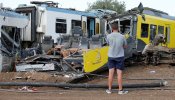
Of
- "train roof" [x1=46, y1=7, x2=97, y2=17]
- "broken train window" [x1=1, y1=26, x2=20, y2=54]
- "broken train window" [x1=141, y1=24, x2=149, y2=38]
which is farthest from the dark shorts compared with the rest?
"train roof" [x1=46, y1=7, x2=97, y2=17]

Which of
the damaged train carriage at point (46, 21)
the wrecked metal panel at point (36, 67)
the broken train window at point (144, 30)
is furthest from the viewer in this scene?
the damaged train carriage at point (46, 21)

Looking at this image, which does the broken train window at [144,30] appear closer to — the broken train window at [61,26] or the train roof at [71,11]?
the broken train window at [61,26]

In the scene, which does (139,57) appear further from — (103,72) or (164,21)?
(164,21)

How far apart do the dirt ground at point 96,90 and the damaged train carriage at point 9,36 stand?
1.75 meters

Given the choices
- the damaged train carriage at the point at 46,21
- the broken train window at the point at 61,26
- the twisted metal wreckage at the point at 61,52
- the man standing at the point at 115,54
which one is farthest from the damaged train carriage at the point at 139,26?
→ the man standing at the point at 115,54

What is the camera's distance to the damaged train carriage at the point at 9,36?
16.9 m

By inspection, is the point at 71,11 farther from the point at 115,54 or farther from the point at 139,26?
the point at 115,54

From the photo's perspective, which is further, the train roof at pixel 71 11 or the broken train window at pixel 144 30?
the train roof at pixel 71 11

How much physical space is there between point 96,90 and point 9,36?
8164 mm

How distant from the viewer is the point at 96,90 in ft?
37.2

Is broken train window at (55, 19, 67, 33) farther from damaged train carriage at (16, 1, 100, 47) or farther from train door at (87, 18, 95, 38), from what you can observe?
train door at (87, 18, 95, 38)

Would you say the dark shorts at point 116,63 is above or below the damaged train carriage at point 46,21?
below

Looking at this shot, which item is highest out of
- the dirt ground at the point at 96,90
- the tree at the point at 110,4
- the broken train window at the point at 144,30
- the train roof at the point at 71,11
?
the tree at the point at 110,4

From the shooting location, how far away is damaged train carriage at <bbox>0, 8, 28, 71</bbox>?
55.4 ft
